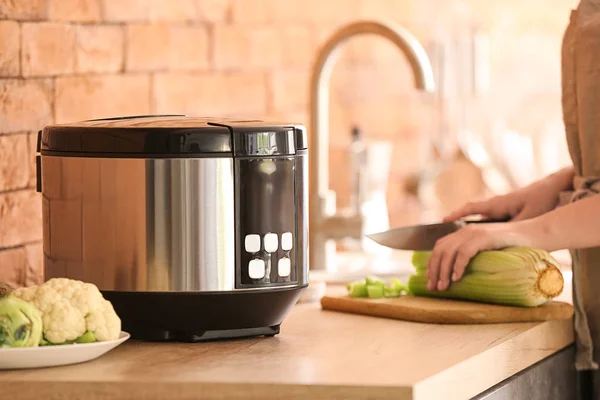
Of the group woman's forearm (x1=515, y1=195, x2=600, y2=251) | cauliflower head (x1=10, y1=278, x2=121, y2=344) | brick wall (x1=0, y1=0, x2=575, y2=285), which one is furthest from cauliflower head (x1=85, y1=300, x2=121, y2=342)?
woman's forearm (x1=515, y1=195, x2=600, y2=251)

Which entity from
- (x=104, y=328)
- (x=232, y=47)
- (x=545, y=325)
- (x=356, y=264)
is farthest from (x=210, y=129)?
(x=232, y=47)

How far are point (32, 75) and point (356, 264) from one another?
2.80 ft

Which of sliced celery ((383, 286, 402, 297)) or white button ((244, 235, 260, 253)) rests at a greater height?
white button ((244, 235, 260, 253))

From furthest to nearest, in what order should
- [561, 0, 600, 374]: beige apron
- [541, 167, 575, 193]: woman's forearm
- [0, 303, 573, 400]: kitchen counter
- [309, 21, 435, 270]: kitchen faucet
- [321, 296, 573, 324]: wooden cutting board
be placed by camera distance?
[309, 21, 435, 270]: kitchen faucet → [541, 167, 575, 193]: woman's forearm → [561, 0, 600, 374]: beige apron → [321, 296, 573, 324]: wooden cutting board → [0, 303, 573, 400]: kitchen counter

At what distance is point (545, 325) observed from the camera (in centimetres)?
168

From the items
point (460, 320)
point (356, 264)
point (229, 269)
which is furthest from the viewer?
point (356, 264)

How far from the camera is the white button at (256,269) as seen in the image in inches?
58.7

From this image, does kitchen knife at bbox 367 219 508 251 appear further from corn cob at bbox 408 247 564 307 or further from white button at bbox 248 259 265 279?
white button at bbox 248 259 265 279

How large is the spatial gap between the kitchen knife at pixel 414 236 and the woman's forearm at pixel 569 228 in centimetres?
18

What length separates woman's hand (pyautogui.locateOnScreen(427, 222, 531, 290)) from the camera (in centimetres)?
171

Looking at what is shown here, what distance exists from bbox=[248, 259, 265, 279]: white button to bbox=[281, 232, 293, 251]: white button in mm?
40

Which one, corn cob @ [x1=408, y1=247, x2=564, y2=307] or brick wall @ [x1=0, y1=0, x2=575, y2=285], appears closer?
corn cob @ [x1=408, y1=247, x2=564, y2=307]

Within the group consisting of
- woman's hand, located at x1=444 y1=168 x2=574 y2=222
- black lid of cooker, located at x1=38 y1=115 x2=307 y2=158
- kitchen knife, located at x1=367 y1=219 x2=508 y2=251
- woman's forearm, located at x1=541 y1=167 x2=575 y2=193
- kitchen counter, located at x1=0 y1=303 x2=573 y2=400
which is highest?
black lid of cooker, located at x1=38 y1=115 x2=307 y2=158

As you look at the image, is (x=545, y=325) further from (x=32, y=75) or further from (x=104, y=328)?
(x=32, y=75)
